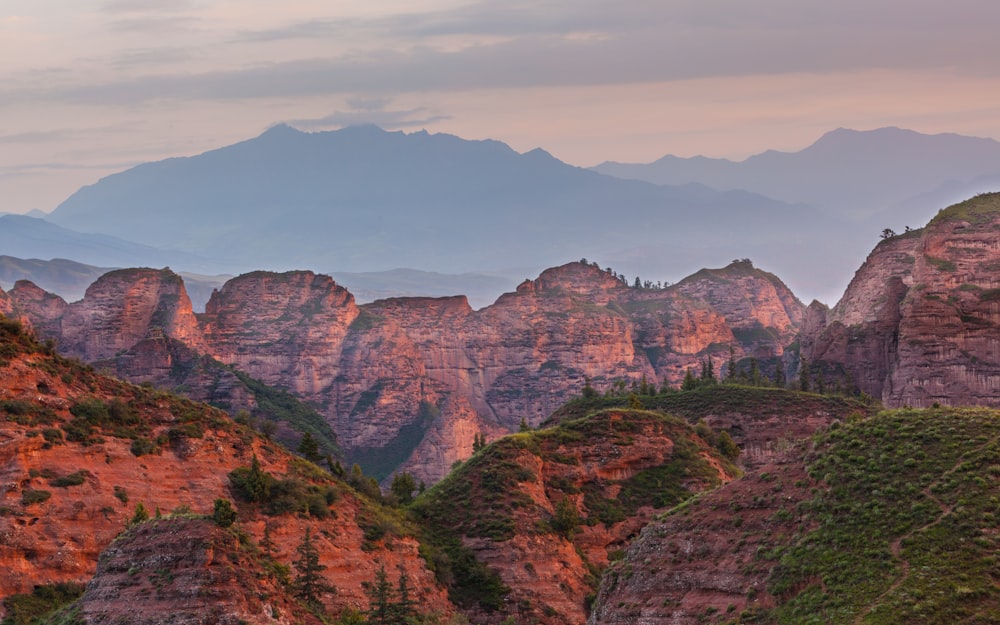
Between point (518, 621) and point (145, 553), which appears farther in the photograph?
point (518, 621)

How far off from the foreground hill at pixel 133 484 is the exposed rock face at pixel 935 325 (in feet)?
248

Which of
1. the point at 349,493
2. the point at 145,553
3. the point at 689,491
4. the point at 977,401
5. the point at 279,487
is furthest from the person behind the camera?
the point at 977,401

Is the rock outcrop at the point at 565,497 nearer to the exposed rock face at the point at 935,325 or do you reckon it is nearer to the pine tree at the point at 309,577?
the pine tree at the point at 309,577

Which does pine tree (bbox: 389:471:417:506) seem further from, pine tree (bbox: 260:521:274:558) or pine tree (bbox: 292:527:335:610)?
pine tree (bbox: 260:521:274:558)

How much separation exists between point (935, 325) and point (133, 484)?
9758cm

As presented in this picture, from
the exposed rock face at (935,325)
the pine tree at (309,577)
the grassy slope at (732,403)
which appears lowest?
the pine tree at (309,577)

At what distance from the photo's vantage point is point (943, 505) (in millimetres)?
69625

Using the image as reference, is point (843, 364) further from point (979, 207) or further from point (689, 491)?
point (689, 491)

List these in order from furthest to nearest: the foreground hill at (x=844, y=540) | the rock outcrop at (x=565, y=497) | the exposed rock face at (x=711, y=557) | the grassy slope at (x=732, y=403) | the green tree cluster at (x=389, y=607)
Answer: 1. the grassy slope at (x=732, y=403)
2. the rock outcrop at (x=565, y=497)
3. the green tree cluster at (x=389, y=607)
4. the exposed rock face at (x=711, y=557)
5. the foreground hill at (x=844, y=540)

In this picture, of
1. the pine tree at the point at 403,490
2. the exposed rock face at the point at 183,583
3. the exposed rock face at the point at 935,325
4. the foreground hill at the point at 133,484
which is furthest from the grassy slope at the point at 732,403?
the exposed rock face at the point at 183,583

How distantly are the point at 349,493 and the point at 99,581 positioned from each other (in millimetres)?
40369

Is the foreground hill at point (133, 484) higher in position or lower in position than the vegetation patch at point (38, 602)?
higher

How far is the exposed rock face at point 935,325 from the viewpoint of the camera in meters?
164

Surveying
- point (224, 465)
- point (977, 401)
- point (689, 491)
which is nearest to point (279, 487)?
point (224, 465)
